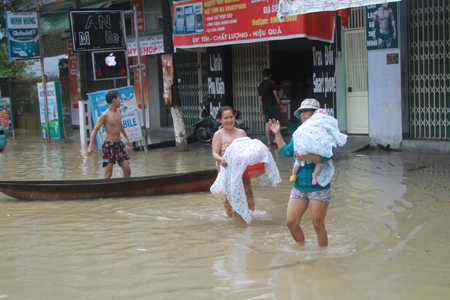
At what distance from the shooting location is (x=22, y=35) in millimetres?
16406

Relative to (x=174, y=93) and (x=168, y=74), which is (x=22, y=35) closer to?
(x=168, y=74)

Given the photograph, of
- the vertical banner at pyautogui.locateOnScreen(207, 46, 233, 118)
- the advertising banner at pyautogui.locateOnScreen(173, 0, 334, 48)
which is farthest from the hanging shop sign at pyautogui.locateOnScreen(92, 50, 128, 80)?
the vertical banner at pyautogui.locateOnScreen(207, 46, 233, 118)

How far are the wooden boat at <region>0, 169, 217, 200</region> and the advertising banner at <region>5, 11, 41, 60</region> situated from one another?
10.0 m

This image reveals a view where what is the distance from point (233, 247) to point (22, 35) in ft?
45.8

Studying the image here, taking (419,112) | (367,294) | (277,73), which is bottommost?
(367,294)

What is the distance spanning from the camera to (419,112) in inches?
431

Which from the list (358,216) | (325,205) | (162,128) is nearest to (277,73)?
(162,128)

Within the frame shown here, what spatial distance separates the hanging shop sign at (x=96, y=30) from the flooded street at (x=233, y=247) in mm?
5432

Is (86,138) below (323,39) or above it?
below

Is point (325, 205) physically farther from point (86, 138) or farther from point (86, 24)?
point (86, 138)

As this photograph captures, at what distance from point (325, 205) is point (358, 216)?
1.68 metres

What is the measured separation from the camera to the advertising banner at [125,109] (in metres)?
12.4

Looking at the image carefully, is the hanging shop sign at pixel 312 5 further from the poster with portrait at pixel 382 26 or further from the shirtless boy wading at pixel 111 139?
the shirtless boy wading at pixel 111 139

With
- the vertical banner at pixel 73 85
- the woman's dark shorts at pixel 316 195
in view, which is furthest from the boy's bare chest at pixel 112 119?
the vertical banner at pixel 73 85
